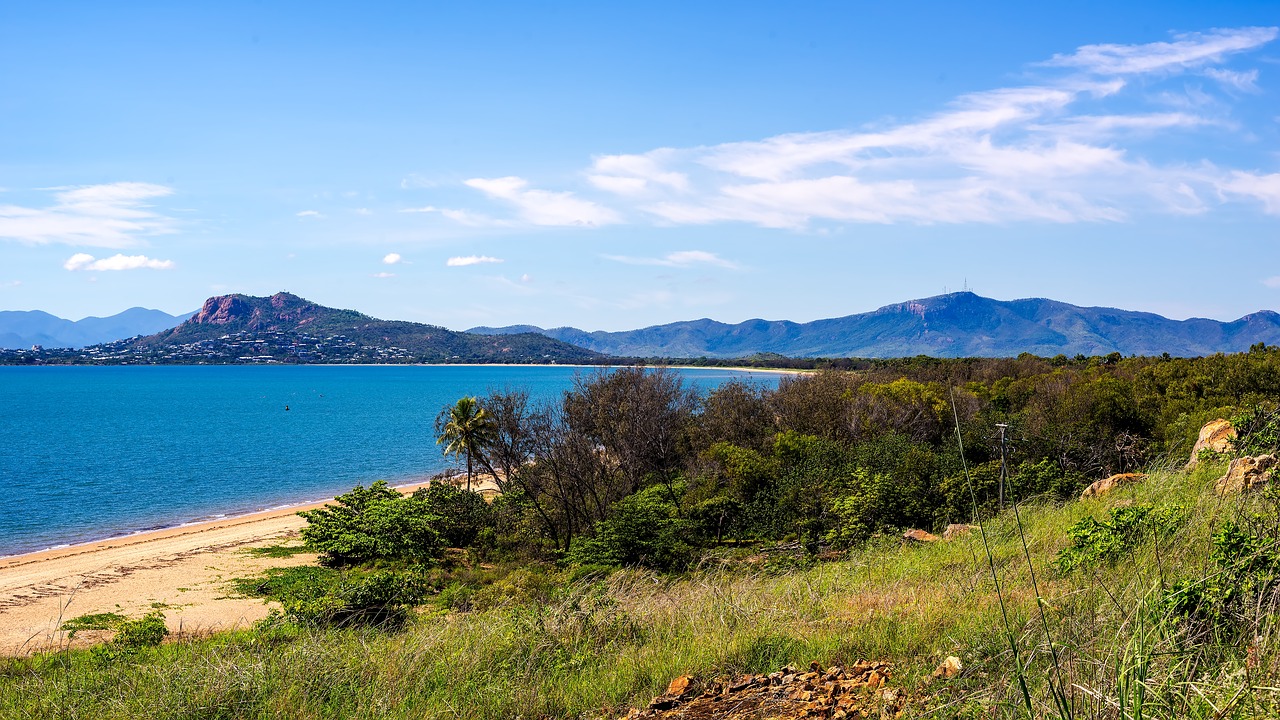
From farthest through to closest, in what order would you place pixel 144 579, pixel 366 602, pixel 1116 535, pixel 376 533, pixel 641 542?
pixel 376 533
pixel 144 579
pixel 641 542
pixel 366 602
pixel 1116 535

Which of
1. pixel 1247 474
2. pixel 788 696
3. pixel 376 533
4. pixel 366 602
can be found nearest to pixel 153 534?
pixel 376 533

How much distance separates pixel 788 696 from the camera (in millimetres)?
5508

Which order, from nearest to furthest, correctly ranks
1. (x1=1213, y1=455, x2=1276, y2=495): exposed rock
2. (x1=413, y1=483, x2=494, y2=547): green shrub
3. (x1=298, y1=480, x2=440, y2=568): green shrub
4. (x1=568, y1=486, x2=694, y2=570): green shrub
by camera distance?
(x1=1213, y1=455, x2=1276, y2=495): exposed rock, (x1=568, y1=486, x2=694, y2=570): green shrub, (x1=298, y1=480, x2=440, y2=568): green shrub, (x1=413, y1=483, x2=494, y2=547): green shrub

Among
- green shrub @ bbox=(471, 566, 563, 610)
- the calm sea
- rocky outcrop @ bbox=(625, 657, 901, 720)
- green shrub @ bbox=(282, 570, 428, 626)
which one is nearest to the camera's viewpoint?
rocky outcrop @ bbox=(625, 657, 901, 720)

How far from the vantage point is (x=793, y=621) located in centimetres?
734

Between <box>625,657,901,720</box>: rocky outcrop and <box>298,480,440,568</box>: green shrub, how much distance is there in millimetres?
25691

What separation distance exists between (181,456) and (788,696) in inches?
3035

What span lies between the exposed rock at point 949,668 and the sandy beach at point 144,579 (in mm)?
19709

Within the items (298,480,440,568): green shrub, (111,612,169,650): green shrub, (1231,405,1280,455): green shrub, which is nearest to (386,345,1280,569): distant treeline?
(298,480,440,568): green shrub

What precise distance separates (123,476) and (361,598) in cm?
5144

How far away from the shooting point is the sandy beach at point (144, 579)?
2378 centimetres

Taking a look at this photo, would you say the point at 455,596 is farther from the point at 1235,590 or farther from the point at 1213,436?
the point at 1235,590

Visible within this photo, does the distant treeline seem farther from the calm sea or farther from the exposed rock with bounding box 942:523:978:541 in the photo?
the calm sea

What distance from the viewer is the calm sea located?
4503 cm
